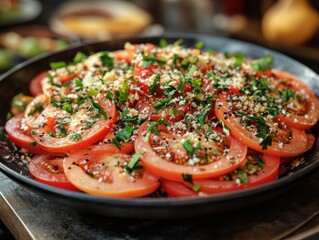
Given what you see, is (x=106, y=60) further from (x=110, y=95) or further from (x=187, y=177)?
(x=187, y=177)

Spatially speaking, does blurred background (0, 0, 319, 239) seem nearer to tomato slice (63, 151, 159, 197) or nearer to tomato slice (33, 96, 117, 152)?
tomato slice (33, 96, 117, 152)

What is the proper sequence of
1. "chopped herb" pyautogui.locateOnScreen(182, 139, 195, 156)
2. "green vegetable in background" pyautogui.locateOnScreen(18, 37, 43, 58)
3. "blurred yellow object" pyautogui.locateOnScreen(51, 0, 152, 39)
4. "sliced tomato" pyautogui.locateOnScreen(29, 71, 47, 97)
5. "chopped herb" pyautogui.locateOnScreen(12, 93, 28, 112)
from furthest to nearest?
"blurred yellow object" pyautogui.locateOnScreen(51, 0, 152, 39)
"green vegetable in background" pyautogui.locateOnScreen(18, 37, 43, 58)
"sliced tomato" pyautogui.locateOnScreen(29, 71, 47, 97)
"chopped herb" pyautogui.locateOnScreen(12, 93, 28, 112)
"chopped herb" pyautogui.locateOnScreen(182, 139, 195, 156)

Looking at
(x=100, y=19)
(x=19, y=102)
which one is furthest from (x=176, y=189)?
(x=100, y=19)

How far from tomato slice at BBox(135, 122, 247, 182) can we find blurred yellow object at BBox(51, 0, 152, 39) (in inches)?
136

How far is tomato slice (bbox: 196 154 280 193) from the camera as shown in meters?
1.83

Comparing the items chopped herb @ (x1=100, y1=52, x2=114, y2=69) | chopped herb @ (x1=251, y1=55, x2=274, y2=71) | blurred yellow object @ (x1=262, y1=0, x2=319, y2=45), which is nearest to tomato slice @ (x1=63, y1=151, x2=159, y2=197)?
chopped herb @ (x1=100, y1=52, x2=114, y2=69)

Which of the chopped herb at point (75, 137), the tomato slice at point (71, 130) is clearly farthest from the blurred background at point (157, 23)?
the chopped herb at point (75, 137)

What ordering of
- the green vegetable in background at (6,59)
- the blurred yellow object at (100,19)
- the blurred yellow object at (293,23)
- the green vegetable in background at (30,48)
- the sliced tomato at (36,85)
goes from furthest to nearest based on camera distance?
the blurred yellow object at (100,19) → the blurred yellow object at (293,23) → the green vegetable in background at (30,48) → the green vegetable in background at (6,59) → the sliced tomato at (36,85)

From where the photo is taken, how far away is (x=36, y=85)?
281cm

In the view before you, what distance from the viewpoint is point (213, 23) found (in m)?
6.06

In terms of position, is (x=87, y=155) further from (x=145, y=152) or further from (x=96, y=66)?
(x=96, y=66)

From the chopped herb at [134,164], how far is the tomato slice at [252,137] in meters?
0.44

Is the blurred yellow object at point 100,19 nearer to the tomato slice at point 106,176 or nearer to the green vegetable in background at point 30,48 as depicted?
the green vegetable in background at point 30,48

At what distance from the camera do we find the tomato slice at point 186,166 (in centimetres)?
182
